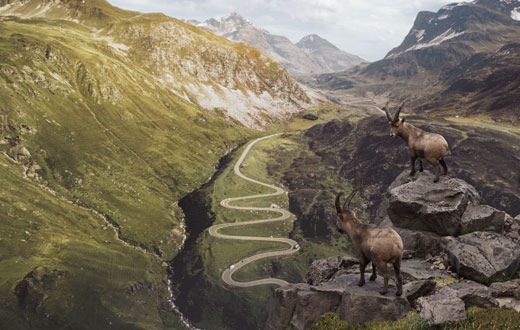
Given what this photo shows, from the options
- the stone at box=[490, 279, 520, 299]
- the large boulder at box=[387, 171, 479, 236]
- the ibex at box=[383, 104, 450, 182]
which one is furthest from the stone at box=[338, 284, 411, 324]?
the ibex at box=[383, 104, 450, 182]

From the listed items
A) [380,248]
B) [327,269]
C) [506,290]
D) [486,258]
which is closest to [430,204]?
[486,258]

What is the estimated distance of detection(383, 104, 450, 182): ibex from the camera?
95.7 ft

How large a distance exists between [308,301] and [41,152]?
18850cm

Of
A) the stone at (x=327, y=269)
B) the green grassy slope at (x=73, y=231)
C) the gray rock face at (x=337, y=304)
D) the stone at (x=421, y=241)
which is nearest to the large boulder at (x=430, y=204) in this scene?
the stone at (x=421, y=241)

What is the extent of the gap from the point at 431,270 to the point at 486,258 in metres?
3.69

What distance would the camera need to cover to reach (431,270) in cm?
2706

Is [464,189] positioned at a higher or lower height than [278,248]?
higher

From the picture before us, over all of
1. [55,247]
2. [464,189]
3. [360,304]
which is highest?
[464,189]

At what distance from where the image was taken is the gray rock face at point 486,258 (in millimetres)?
24422

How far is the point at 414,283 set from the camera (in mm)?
22922

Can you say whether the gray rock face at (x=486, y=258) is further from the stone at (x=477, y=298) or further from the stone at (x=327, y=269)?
the stone at (x=327, y=269)

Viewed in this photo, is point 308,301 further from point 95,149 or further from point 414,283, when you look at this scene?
point 95,149

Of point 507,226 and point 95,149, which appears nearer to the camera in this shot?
point 507,226

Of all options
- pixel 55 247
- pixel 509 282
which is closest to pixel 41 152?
pixel 55 247
